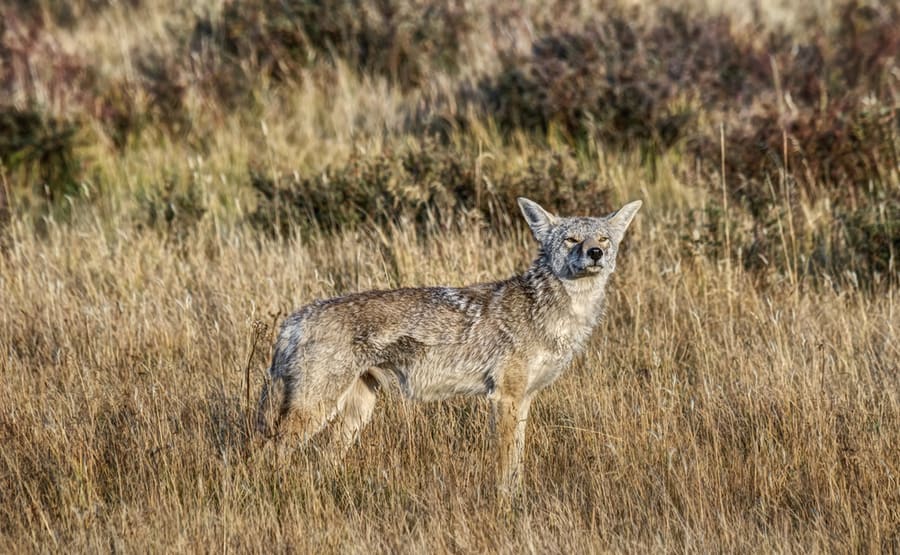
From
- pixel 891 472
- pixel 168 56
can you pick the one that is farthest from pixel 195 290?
pixel 168 56

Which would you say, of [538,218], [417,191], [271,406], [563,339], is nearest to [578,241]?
[538,218]

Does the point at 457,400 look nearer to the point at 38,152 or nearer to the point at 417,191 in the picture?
the point at 417,191

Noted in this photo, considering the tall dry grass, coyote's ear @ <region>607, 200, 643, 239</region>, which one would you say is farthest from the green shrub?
coyote's ear @ <region>607, 200, 643, 239</region>

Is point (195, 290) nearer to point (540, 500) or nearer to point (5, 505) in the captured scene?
point (5, 505)

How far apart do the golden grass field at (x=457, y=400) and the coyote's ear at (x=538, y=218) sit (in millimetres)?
917

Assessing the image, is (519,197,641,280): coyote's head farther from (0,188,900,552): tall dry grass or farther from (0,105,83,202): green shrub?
(0,105,83,202): green shrub

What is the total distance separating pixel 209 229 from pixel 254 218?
444 mm

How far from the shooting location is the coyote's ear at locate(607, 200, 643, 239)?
6.53m

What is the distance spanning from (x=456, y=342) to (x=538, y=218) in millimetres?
976

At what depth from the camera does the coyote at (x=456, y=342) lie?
18.6ft

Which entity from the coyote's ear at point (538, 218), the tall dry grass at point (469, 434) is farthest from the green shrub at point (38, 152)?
the coyote's ear at point (538, 218)

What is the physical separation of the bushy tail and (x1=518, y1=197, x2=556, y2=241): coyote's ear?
179 centimetres

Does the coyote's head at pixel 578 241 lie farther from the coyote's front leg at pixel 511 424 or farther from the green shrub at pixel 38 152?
the green shrub at pixel 38 152

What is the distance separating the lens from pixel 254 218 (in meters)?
10.2
